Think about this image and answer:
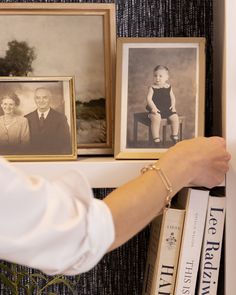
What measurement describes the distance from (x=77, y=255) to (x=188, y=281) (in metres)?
0.32

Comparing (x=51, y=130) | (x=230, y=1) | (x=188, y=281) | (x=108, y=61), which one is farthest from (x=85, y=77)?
(x=188, y=281)

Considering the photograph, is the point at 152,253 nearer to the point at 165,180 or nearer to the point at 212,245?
the point at 212,245

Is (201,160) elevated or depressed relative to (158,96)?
depressed

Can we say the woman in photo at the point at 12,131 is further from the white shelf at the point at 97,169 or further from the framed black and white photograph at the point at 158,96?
the framed black and white photograph at the point at 158,96

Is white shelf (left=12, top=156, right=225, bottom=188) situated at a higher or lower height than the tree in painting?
lower

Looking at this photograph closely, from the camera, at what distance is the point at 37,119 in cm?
102

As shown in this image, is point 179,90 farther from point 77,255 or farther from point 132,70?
point 77,255

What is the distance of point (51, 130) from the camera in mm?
1011

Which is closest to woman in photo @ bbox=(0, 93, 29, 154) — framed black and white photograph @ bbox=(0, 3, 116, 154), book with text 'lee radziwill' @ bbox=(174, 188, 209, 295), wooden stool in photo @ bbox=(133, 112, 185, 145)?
framed black and white photograph @ bbox=(0, 3, 116, 154)

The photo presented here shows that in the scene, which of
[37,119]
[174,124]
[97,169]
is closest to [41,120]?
[37,119]

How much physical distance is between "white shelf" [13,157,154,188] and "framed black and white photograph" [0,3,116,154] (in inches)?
5.0

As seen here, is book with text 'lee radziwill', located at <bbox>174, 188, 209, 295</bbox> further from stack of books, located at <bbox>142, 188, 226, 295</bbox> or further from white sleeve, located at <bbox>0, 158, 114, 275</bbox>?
white sleeve, located at <bbox>0, 158, 114, 275</bbox>

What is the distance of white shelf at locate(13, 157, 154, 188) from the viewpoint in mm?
973

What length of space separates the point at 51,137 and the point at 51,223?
1.01 ft
